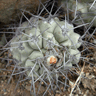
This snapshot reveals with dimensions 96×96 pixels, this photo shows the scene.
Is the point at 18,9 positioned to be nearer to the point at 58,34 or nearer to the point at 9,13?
the point at 9,13

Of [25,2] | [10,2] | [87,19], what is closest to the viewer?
[10,2]

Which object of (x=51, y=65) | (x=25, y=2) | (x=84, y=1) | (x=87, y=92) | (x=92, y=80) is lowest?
(x=87, y=92)

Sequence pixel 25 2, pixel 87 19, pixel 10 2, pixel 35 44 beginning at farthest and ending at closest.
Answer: pixel 87 19, pixel 25 2, pixel 10 2, pixel 35 44

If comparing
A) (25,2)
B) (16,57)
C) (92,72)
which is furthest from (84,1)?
(16,57)

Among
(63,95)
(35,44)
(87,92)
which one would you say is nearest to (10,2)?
(35,44)

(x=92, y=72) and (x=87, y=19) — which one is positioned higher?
(x=87, y=19)

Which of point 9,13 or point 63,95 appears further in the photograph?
point 63,95

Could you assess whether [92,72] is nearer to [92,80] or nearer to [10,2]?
[92,80]

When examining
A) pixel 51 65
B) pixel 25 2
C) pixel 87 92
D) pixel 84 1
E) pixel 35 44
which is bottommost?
pixel 87 92

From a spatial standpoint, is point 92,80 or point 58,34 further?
point 92,80
